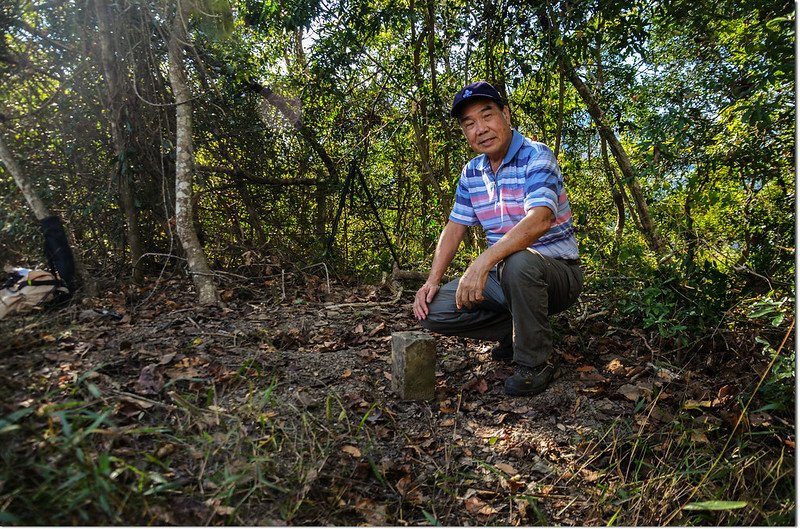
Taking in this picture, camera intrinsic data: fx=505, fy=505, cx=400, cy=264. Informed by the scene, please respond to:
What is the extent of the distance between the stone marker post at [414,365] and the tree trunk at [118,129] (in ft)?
8.78

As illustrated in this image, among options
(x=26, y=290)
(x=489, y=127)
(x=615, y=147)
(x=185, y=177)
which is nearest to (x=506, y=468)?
(x=489, y=127)

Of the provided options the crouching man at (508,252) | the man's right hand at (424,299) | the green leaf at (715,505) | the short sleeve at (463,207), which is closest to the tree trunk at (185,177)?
the man's right hand at (424,299)

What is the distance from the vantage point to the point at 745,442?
2.40 meters

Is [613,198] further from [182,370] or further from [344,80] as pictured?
[182,370]

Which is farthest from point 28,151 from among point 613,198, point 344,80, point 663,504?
point 613,198

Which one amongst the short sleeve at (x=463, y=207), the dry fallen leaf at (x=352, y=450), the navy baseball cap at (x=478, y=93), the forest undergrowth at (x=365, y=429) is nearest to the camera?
the forest undergrowth at (x=365, y=429)

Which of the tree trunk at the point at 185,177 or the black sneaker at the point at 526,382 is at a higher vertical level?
the tree trunk at the point at 185,177

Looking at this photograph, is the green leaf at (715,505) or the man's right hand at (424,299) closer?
the green leaf at (715,505)

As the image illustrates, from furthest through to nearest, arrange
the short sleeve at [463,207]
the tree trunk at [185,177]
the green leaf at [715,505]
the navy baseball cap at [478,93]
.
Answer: the tree trunk at [185,177] < the short sleeve at [463,207] < the navy baseball cap at [478,93] < the green leaf at [715,505]

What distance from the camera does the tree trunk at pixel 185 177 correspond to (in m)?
3.89

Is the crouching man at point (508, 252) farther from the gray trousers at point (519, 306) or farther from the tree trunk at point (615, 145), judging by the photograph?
the tree trunk at point (615, 145)

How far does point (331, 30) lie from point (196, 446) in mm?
4005

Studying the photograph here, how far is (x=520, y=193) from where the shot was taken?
9.79 feet

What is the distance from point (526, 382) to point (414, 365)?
0.66 meters
